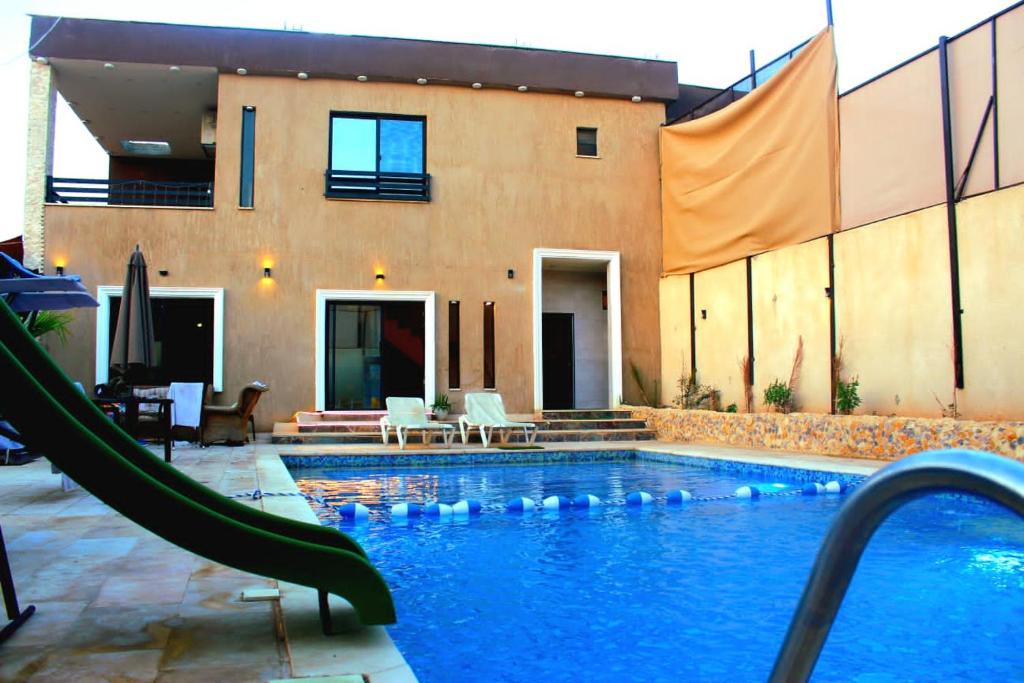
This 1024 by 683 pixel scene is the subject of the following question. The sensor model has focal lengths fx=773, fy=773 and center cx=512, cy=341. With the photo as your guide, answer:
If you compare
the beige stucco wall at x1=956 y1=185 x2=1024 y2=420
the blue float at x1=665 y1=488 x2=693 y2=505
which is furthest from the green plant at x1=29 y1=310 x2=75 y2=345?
the beige stucco wall at x1=956 y1=185 x2=1024 y2=420

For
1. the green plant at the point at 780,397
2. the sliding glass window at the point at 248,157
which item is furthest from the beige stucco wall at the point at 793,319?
the sliding glass window at the point at 248,157

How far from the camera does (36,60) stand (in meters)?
13.2

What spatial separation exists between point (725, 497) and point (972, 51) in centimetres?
636

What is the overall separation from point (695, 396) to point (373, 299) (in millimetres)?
6207

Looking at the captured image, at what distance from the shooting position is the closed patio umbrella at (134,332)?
334 inches

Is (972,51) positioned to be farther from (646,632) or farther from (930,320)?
(646,632)

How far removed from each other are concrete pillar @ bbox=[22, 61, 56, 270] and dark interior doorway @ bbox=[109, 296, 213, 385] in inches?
80.9

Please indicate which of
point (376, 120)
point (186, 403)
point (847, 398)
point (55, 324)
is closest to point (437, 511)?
point (186, 403)

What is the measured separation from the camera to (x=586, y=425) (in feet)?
46.2

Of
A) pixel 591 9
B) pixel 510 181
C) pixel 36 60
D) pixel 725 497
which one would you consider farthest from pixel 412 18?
pixel 725 497

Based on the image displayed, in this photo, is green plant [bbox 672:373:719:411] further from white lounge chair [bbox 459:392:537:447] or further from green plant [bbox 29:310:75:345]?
green plant [bbox 29:310:75:345]

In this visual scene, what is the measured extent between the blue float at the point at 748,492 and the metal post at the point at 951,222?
3302mm

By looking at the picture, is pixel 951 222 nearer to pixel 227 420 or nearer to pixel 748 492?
pixel 748 492

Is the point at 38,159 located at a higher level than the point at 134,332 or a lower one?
higher
